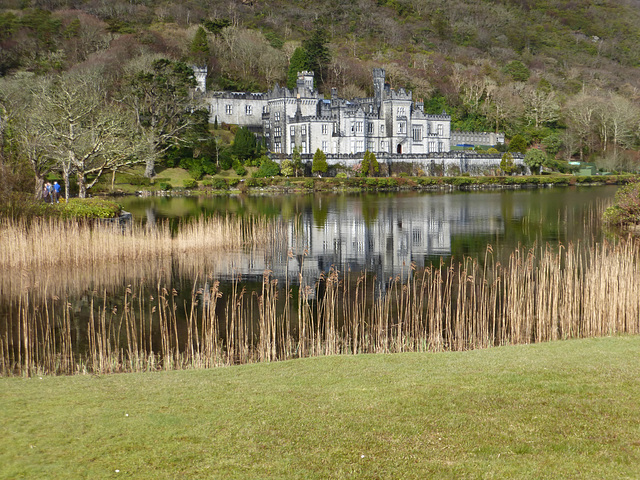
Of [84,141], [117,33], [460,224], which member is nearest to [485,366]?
[460,224]

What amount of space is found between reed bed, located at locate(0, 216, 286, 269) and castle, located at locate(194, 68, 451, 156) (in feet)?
156

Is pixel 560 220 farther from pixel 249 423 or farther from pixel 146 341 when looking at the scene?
pixel 249 423

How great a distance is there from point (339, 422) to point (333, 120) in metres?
69.1

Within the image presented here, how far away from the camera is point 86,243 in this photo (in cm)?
2162

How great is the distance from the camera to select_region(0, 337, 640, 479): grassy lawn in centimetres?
627

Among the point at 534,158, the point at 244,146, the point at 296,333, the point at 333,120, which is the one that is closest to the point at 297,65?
the point at 333,120

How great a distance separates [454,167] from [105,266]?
2331 inches

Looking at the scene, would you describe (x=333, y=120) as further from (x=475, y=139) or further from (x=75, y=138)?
(x=75, y=138)

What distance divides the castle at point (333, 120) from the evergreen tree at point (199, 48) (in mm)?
8176

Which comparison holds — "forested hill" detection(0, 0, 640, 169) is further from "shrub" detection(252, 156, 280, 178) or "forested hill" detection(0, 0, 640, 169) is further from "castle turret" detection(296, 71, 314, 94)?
"shrub" detection(252, 156, 280, 178)

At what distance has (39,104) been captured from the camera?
4222 centimetres

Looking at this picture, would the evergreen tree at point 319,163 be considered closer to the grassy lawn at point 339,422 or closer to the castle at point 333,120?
the castle at point 333,120

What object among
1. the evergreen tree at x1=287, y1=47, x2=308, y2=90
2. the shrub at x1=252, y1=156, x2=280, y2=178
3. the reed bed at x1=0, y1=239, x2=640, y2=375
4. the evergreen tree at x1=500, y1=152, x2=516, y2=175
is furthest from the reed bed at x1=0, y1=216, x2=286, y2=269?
the evergreen tree at x1=287, y1=47, x2=308, y2=90

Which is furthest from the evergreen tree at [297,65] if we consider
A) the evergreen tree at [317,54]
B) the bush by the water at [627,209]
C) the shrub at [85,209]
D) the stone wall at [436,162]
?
the bush by the water at [627,209]
